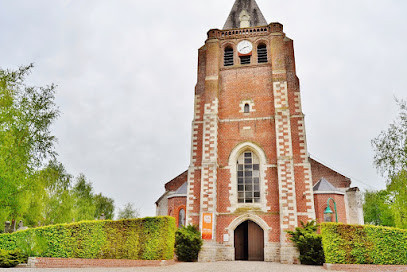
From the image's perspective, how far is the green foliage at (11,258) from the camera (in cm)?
1359

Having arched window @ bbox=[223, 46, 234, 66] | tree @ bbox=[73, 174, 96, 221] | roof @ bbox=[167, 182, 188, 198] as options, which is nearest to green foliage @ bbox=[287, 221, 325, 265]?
roof @ bbox=[167, 182, 188, 198]

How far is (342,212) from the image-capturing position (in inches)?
896

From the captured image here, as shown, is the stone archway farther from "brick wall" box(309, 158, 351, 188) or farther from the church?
"brick wall" box(309, 158, 351, 188)

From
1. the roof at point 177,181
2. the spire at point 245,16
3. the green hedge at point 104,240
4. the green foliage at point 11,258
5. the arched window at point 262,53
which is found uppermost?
the spire at point 245,16

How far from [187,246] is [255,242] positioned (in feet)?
15.9

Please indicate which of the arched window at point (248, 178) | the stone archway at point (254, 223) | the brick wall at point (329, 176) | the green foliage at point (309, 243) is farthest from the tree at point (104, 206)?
the green foliage at point (309, 243)

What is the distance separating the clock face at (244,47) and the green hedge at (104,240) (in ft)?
51.5

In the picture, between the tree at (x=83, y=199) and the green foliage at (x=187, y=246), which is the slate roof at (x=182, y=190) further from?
the tree at (x=83, y=199)

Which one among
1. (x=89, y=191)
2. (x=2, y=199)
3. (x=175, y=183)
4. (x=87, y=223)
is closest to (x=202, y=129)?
(x=175, y=183)

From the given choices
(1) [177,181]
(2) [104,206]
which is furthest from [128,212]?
(1) [177,181]

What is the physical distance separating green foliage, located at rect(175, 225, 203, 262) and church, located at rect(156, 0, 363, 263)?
70 cm

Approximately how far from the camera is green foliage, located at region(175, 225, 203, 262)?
61.9 feet

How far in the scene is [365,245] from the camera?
45.5 feet

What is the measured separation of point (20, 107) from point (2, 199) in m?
4.48
